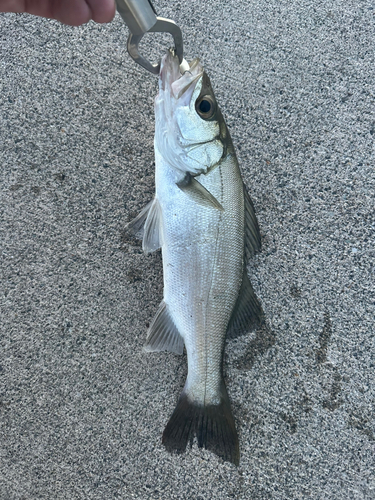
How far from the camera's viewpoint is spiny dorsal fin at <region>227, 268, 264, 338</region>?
1550 millimetres

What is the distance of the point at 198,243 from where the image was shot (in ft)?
4.69

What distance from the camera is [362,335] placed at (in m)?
1.72

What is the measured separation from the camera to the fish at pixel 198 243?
137cm

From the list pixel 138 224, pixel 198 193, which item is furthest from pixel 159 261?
pixel 198 193

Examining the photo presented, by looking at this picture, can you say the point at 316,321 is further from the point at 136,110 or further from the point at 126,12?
the point at 126,12

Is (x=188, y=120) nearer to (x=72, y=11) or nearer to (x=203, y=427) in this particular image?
(x=72, y=11)

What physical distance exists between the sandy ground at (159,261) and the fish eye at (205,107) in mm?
445

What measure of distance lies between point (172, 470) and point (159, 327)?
76 centimetres

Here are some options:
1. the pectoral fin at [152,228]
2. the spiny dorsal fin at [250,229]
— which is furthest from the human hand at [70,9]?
the spiny dorsal fin at [250,229]

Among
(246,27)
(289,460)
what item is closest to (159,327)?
(289,460)

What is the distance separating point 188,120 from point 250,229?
56cm

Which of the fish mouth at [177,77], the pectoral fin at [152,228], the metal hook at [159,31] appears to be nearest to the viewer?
the metal hook at [159,31]

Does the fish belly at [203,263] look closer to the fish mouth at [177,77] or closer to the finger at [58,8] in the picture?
the fish mouth at [177,77]

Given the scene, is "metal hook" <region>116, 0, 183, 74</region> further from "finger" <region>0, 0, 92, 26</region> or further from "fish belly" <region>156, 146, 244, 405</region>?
"fish belly" <region>156, 146, 244, 405</region>
